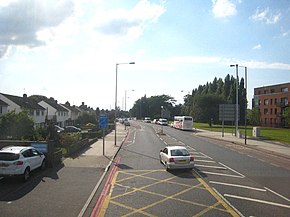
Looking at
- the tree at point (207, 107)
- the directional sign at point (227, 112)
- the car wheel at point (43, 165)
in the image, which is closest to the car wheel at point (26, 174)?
the car wheel at point (43, 165)

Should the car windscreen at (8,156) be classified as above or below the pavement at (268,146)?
above

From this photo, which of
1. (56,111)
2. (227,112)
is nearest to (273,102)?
(227,112)

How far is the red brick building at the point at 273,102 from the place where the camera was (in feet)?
311

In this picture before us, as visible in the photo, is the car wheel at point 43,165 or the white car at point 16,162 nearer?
the white car at point 16,162

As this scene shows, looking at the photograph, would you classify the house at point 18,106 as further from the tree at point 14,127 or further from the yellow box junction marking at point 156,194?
the yellow box junction marking at point 156,194

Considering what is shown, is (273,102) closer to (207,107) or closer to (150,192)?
(207,107)

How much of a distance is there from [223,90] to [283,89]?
25.3m

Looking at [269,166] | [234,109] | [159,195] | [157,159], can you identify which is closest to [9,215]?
[159,195]

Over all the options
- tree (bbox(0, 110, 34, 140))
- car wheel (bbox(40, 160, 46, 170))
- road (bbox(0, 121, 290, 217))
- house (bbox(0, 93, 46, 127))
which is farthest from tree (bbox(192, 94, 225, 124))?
car wheel (bbox(40, 160, 46, 170))

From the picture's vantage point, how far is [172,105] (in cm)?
18262

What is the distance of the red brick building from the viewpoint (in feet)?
311

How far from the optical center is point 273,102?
10044 cm

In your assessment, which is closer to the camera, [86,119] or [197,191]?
[197,191]

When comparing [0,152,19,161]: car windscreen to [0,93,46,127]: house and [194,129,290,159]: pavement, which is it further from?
[0,93,46,127]: house
